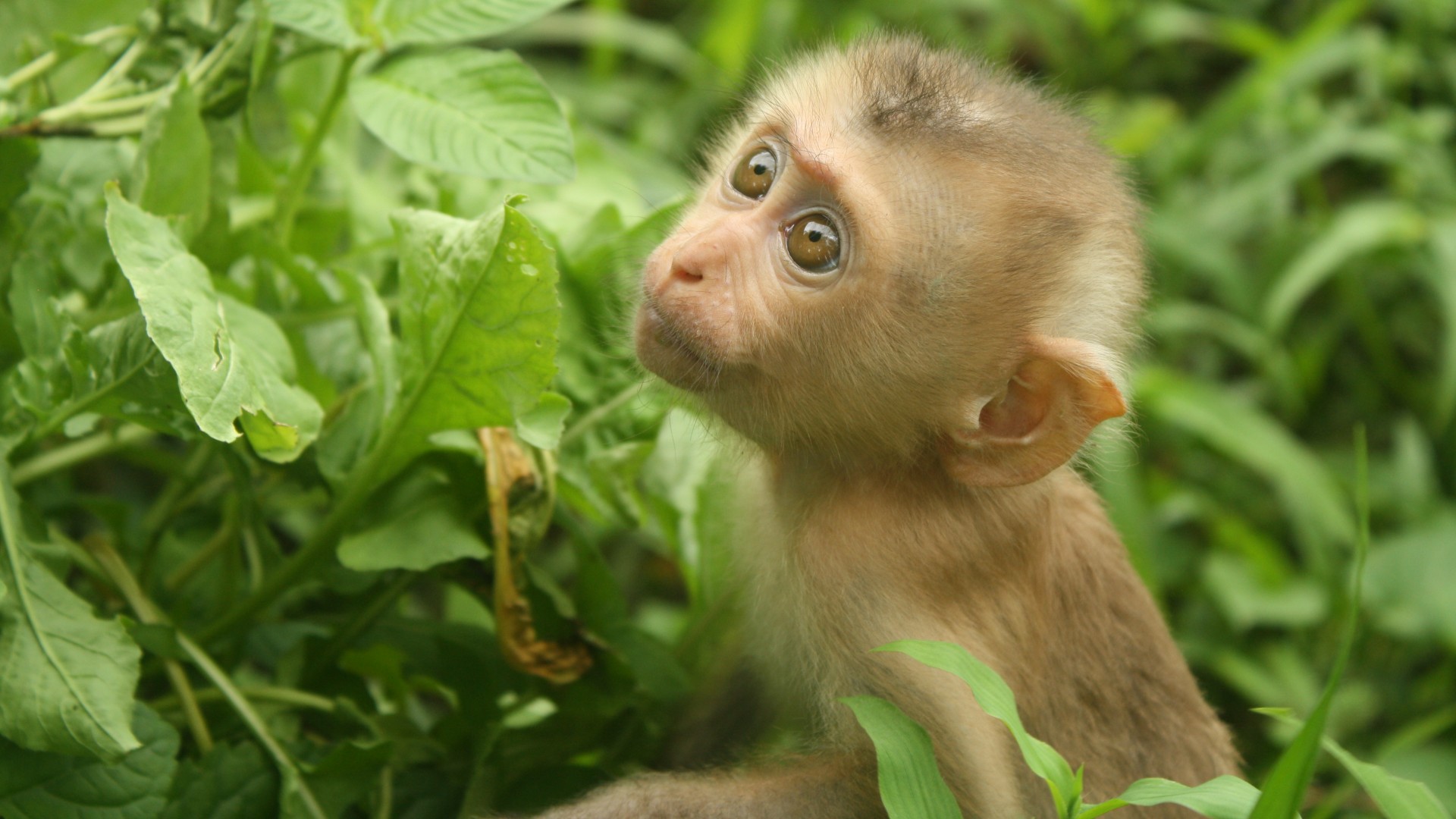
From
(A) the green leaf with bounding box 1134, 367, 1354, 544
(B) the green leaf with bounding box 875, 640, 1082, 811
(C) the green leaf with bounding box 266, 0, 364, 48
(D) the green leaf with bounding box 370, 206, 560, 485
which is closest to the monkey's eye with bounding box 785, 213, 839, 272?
(D) the green leaf with bounding box 370, 206, 560, 485

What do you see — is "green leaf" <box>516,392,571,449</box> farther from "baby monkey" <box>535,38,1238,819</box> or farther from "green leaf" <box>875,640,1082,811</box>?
"green leaf" <box>875,640,1082,811</box>

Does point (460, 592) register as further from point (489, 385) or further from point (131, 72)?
point (131, 72)

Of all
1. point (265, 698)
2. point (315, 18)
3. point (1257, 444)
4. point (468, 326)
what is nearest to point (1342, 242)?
point (1257, 444)

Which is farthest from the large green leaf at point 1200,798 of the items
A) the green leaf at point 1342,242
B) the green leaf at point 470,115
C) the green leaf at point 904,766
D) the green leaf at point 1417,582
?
the green leaf at point 1342,242

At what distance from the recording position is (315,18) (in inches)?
101

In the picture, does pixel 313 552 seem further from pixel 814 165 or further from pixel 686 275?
pixel 814 165

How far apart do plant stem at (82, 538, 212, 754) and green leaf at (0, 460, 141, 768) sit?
11.7 inches

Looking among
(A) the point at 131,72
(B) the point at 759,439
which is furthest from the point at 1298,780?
(A) the point at 131,72

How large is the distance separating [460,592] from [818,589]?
120 centimetres

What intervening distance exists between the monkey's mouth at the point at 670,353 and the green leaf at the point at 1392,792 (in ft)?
3.88

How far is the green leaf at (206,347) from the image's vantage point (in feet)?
7.02

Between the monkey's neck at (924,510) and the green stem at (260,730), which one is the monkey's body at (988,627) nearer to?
the monkey's neck at (924,510)

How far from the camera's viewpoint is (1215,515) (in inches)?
201

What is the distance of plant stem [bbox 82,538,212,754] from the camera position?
270cm
